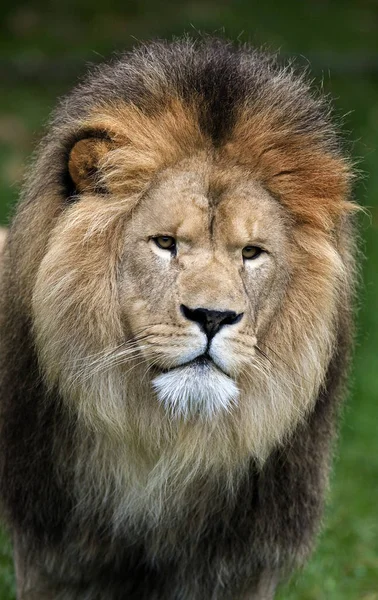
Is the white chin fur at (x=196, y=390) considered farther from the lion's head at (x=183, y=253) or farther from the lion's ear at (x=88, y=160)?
the lion's ear at (x=88, y=160)

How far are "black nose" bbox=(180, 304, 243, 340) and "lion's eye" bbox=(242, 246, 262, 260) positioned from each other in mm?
295

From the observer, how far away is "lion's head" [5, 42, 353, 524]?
13.0 feet

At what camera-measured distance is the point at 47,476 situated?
4.61 metres

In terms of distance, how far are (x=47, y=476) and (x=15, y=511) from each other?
267 mm

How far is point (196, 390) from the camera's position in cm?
392

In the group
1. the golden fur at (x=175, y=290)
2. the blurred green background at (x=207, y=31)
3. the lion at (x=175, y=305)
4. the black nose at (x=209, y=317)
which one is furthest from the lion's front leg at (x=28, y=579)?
the blurred green background at (x=207, y=31)

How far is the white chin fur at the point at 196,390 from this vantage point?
12.7 feet

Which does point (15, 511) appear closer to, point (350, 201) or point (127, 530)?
point (127, 530)

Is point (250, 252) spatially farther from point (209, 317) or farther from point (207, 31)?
point (207, 31)

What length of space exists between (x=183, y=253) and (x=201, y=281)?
13 cm

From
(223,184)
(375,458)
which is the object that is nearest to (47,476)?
(223,184)

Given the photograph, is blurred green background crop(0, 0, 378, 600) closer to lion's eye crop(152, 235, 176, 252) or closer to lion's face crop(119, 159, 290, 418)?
lion's face crop(119, 159, 290, 418)

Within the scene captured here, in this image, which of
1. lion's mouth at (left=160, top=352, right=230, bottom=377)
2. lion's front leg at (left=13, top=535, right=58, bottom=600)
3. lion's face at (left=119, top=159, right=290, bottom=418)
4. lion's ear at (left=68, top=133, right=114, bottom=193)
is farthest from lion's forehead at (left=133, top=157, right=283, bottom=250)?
lion's front leg at (left=13, top=535, right=58, bottom=600)

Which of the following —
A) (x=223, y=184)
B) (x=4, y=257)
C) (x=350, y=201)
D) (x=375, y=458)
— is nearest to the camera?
(x=223, y=184)
